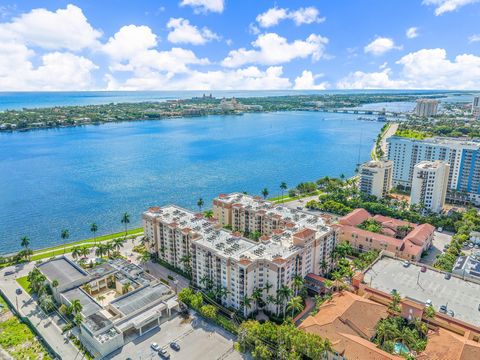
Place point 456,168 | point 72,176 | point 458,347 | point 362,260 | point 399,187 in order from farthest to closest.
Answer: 1. point 72,176
2. point 399,187
3. point 456,168
4. point 362,260
5. point 458,347

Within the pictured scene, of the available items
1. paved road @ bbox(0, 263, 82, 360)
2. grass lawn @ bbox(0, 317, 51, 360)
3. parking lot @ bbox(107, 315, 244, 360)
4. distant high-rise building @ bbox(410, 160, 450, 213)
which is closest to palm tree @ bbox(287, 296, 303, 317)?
parking lot @ bbox(107, 315, 244, 360)

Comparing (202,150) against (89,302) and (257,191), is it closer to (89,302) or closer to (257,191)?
(257,191)

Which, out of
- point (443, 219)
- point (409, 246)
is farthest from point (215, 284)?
point (443, 219)

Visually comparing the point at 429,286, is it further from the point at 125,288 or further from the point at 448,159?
the point at 448,159

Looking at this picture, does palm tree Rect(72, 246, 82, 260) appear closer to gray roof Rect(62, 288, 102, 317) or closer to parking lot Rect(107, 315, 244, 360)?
gray roof Rect(62, 288, 102, 317)

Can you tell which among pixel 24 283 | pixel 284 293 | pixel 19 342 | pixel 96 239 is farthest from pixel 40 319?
pixel 284 293

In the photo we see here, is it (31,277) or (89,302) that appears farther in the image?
(31,277)

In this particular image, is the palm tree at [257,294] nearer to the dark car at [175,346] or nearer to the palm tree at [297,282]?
the palm tree at [297,282]
